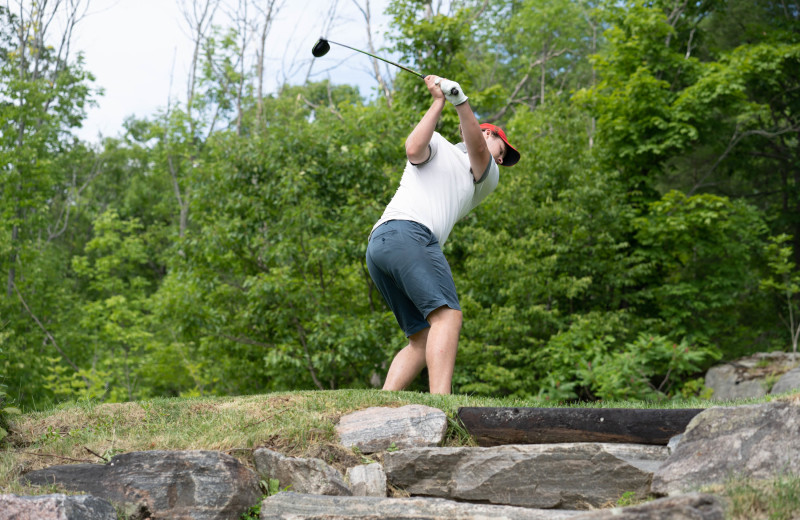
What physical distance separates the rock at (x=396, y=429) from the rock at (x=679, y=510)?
1.38 m

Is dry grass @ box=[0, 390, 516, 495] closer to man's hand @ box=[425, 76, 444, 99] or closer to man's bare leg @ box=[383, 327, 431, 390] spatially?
man's bare leg @ box=[383, 327, 431, 390]

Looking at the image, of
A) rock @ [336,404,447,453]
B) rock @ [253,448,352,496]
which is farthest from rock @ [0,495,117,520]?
rock @ [336,404,447,453]

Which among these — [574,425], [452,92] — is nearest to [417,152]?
[452,92]

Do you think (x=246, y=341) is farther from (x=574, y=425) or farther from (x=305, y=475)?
(x=574, y=425)

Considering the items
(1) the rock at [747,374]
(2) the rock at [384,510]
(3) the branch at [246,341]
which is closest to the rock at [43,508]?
(2) the rock at [384,510]

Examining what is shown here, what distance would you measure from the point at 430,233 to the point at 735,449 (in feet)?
6.92

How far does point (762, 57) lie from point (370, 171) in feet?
31.1

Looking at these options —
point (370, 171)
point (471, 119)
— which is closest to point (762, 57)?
point (370, 171)

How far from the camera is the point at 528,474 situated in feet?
9.57

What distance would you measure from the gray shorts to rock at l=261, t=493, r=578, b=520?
1447 mm

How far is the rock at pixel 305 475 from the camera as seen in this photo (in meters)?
2.98

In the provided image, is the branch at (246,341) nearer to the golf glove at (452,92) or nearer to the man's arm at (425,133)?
the man's arm at (425,133)

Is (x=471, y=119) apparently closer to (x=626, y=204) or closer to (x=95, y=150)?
(x=626, y=204)

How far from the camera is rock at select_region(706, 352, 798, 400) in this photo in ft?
35.8
